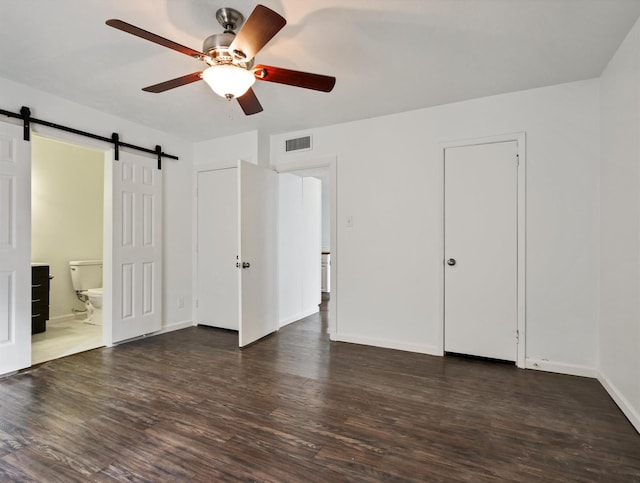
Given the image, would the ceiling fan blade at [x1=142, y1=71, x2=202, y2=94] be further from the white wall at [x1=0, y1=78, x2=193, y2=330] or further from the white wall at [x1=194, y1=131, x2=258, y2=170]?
the white wall at [x1=194, y1=131, x2=258, y2=170]

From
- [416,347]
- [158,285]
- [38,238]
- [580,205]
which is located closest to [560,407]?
[416,347]

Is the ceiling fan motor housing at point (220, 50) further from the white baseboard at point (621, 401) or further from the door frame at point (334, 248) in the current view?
the white baseboard at point (621, 401)

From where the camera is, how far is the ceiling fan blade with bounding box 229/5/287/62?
1.52 m

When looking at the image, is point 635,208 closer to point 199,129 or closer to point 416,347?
point 416,347

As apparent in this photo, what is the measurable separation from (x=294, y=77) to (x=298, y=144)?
83.6 inches

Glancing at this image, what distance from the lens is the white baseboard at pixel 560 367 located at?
2812mm

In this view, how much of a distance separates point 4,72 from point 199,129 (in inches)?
67.6

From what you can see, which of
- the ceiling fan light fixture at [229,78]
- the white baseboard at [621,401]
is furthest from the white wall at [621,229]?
the ceiling fan light fixture at [229,78]

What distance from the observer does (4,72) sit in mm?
2729

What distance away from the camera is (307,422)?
2.13 meters

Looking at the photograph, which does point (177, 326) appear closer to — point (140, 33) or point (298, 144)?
point (298, 144)

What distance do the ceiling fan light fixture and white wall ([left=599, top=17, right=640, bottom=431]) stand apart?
2.30 meters

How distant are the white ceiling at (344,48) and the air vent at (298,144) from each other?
65 cm

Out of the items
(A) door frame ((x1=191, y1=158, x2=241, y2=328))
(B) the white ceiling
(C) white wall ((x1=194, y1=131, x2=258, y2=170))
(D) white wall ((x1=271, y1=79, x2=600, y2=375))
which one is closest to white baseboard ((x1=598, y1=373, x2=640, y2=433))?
(D) white wall ((x1=271, y1=79, x2=600, y2=375))
